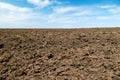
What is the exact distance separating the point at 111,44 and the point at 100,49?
5.24 feet

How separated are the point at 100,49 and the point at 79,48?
48.1 inches

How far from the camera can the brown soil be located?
941 cm

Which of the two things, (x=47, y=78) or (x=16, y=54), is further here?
(x=16, y=54)

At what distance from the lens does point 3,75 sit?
963 centimetres

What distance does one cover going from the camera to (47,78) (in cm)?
909

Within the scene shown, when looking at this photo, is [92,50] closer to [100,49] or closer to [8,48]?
[100,49]

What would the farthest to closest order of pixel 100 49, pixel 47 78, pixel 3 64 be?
pixel 100 49 → pixel 3 64 → pixel 47 78

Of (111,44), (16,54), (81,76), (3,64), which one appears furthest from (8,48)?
(111,44)

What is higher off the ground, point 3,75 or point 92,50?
point 92,50

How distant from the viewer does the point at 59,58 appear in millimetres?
10992

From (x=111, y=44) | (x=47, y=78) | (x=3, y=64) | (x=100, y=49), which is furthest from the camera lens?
(x=111, y=44)

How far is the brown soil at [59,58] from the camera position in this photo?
A: 30.9 ft

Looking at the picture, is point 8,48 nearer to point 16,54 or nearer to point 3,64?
point 16,54

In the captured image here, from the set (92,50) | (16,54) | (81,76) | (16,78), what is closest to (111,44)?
(92,50)
